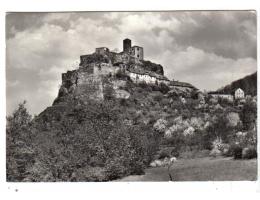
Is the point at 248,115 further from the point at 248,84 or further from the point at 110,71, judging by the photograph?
the point at 110,71

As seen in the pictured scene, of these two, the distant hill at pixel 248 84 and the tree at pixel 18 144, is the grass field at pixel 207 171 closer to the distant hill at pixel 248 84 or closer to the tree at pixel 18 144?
the distant hill at pixel 248 84

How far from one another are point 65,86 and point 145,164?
1449 millimetres

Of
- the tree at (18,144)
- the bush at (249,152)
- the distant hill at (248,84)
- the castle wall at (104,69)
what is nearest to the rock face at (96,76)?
the castle wall at (104,69)

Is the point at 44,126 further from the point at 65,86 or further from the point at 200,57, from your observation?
the point at 200,57

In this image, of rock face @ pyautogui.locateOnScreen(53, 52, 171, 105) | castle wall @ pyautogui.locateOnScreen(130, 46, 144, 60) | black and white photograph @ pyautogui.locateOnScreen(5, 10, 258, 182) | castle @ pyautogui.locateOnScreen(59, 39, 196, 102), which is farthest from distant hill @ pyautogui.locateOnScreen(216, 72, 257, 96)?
castle wall @ pyautogui.locateOnScreen(130, 46, 144, 60)
